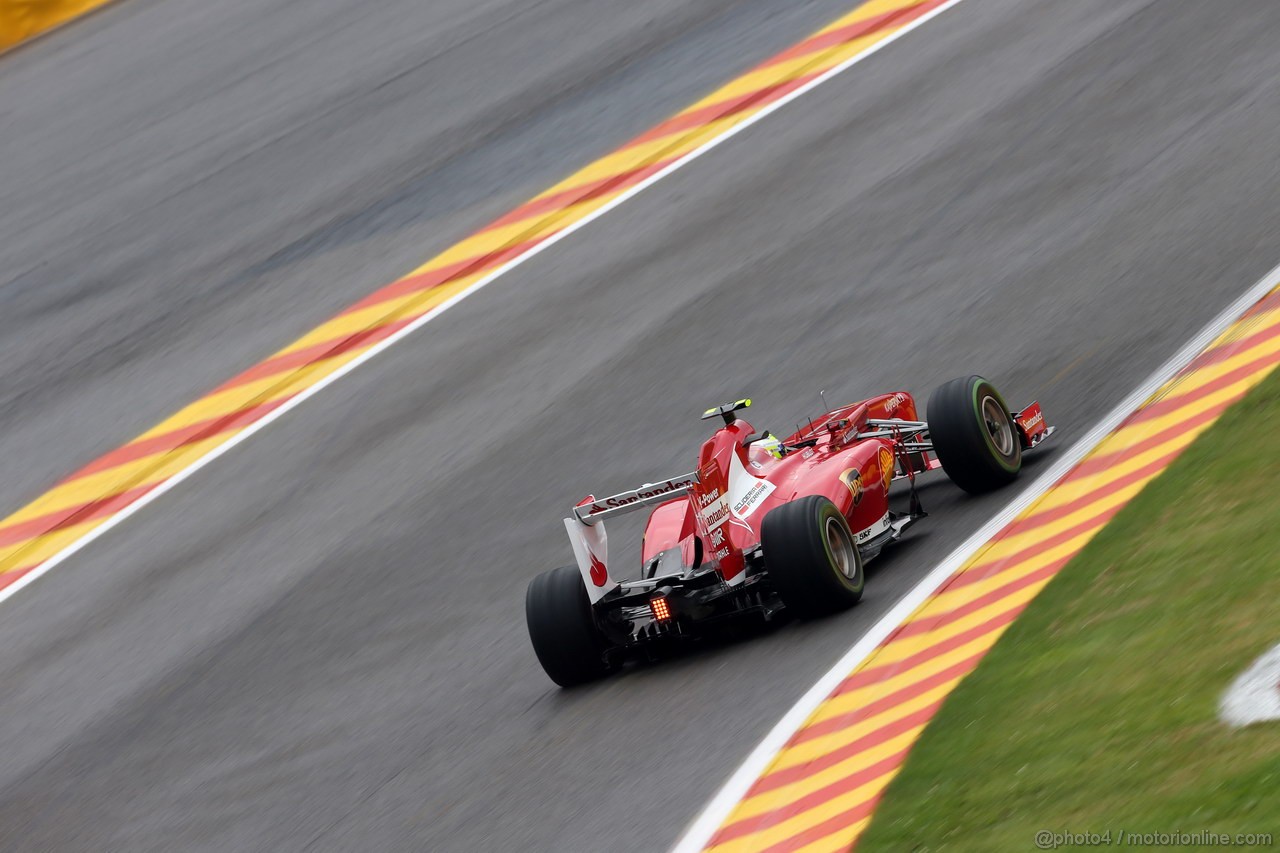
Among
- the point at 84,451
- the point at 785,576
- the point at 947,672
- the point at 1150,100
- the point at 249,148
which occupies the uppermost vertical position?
the point at 249,148

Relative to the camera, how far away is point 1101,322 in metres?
12.3

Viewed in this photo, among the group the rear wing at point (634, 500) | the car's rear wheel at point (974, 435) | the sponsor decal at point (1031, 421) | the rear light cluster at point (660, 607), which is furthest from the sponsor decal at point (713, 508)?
the sponsor decal at point (1031, 421)

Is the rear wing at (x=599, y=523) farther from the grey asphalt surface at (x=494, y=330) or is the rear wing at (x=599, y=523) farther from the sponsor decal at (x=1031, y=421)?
the sponsor decal at (x=1031, y=421)

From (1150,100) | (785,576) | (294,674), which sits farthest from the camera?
(1150,100)

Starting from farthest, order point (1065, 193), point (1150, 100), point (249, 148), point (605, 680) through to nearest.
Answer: point (249, 148), point (1150, 100), point (1065, 193), point (605, 680)

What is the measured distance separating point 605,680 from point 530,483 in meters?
3.23

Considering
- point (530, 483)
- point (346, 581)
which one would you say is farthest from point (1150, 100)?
point (346, 581)

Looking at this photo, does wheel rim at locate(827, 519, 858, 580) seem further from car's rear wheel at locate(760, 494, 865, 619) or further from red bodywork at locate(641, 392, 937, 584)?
red bodywork at locate(641, 392, 937, 584)

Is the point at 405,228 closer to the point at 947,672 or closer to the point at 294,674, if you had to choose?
the point at 294,674

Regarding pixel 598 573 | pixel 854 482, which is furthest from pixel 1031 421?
pixel 598 573

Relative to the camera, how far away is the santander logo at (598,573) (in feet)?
31.0

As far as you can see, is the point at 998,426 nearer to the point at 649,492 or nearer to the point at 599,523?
the point at 649,492

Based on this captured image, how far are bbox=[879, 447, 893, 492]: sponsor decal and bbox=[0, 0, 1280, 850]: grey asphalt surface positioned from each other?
1.16 feet

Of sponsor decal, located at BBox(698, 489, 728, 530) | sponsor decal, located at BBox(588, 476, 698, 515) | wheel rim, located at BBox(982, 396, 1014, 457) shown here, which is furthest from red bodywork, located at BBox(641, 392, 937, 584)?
wheel rim, located at BBox(982, 396, 1014, 457)
